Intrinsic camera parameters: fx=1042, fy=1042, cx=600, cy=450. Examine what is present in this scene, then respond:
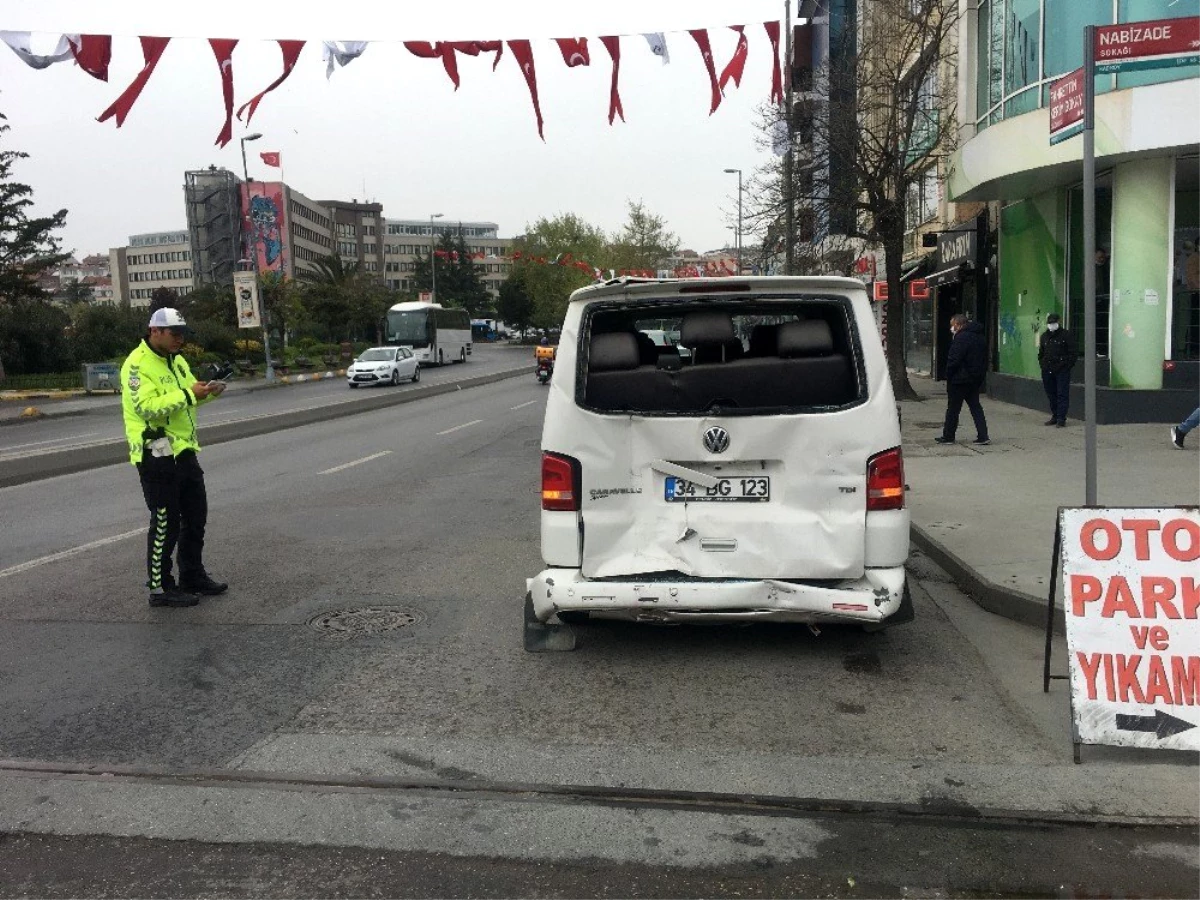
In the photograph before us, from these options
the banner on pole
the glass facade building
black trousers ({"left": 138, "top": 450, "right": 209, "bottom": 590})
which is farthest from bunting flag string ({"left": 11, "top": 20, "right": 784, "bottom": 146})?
the banner on pole

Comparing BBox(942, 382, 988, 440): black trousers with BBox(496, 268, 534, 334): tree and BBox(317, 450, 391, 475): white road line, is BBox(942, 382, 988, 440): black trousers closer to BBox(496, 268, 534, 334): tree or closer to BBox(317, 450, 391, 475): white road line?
BBox(317, 450, 391, 475): white road line

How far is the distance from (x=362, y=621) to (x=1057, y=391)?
12351mm

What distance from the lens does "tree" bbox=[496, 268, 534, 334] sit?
4004 inches

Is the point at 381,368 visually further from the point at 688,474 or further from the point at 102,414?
the point at 688,474

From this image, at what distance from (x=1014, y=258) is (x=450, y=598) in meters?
16.4

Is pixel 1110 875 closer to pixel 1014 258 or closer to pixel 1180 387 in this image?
pixel 1180 387

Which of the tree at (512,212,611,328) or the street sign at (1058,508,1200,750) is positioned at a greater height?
the tree at (512,212,611,328)

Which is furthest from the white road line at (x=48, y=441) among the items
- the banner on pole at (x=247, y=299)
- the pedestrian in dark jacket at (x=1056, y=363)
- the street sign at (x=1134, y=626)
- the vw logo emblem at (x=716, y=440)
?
the banner on pole at (x=247, y=299)

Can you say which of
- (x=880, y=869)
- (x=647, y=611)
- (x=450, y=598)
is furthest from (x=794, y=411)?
(x=450, y=598)

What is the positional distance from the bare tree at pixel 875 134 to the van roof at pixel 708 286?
1585cm

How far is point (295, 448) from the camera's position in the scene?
53.7 ft

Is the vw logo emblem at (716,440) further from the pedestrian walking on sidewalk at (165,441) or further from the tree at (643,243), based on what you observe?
the tree at (643,243)

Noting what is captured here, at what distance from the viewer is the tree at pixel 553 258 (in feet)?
301

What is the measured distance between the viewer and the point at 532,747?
169 inches
